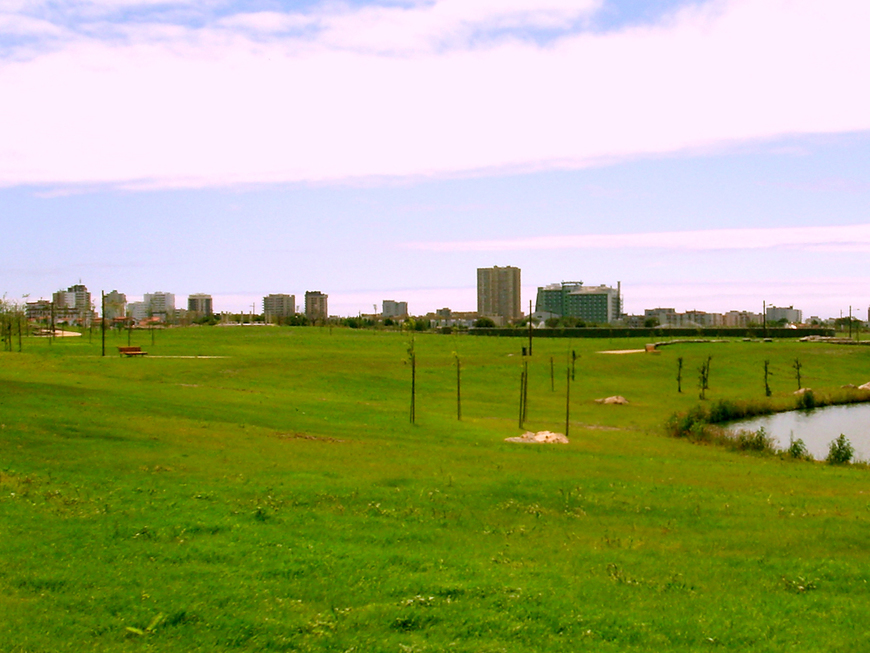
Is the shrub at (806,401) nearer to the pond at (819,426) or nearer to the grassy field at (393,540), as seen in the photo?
the pond at (819,426)

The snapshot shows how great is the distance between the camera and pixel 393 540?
49.8 feet

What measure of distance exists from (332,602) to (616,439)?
30.6 meters

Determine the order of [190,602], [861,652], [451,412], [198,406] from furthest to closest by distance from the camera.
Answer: [451,412], [198,406], [190,602], [861,652]

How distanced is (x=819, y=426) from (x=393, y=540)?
48.7 metres

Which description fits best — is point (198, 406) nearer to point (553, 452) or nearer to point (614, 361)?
point (553, 452)

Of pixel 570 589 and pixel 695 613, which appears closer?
pixel 695 613

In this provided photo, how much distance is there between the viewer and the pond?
152 ft

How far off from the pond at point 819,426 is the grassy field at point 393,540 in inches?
517

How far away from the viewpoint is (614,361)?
89.9 metres

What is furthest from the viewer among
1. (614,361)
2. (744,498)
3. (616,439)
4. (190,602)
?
(614,361)

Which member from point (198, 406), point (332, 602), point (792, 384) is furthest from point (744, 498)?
point (792, 384)

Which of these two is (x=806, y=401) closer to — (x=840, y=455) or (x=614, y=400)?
(x=614, y=400)

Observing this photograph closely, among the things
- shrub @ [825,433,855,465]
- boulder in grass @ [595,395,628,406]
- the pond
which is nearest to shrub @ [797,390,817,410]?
the pond

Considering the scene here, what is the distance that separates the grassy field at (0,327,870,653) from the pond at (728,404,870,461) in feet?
43.1
